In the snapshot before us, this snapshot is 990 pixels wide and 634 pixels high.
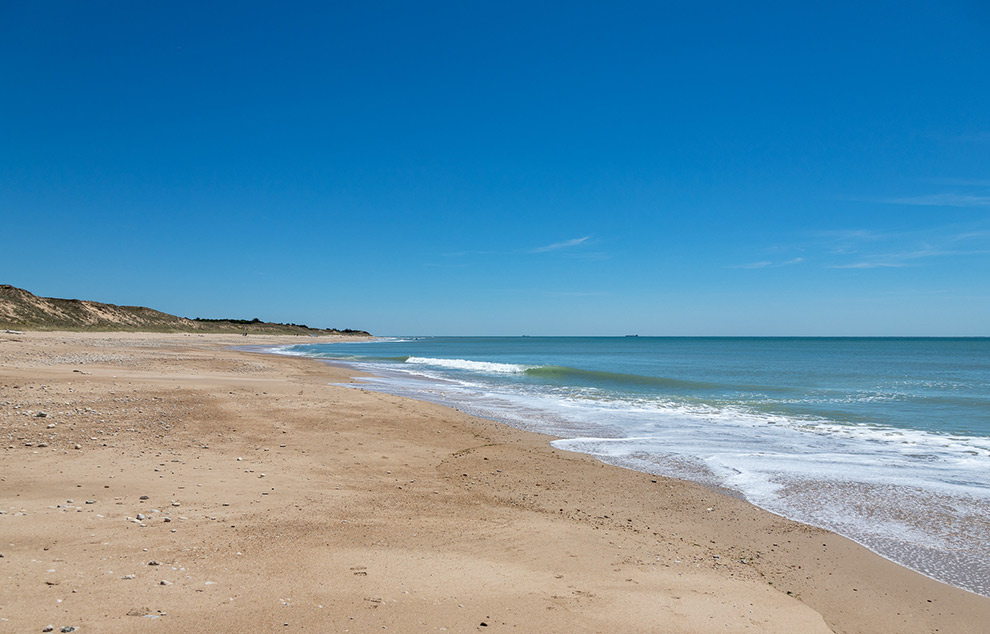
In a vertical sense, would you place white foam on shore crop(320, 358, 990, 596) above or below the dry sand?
below

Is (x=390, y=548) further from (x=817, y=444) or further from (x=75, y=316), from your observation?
(x=75, y=316)

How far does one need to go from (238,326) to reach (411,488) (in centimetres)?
15513

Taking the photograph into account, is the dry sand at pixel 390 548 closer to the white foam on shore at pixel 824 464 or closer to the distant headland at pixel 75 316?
the white foam on shore at pixel 824 464

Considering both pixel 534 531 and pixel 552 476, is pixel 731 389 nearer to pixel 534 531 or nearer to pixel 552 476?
pixel 552 476

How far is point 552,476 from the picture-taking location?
29.0 feet

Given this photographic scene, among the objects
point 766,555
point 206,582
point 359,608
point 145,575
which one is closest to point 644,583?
point 766,555

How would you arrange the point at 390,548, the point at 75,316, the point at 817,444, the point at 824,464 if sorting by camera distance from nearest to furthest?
the point at 390,548
the point at 824,464
the point at 817,444
the point at 75,316

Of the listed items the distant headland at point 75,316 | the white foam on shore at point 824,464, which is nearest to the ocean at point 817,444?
the white foam on shore at point 824,464

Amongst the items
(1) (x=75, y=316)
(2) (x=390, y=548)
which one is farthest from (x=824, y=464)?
(1) (x=75, y=316)

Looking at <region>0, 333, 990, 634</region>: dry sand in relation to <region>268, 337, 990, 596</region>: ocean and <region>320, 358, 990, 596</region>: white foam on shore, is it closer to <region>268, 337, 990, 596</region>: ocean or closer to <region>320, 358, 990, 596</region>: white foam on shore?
<region>320, 358, 990, 596</region>: white foam on shore

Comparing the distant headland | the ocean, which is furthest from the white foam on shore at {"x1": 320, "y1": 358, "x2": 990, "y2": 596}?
the distant headland

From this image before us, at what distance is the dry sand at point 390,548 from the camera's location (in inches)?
155

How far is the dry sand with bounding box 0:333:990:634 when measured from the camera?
13.0ft

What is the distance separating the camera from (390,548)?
5.26 m
